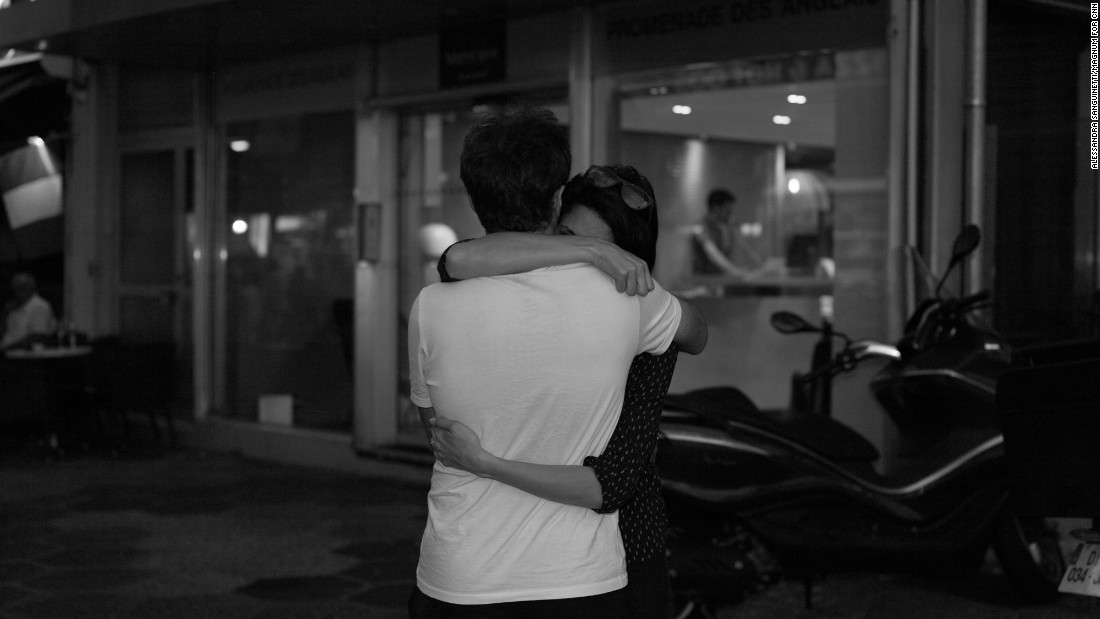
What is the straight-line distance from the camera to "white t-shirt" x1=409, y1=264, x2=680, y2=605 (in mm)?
2324

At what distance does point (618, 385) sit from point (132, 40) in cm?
1013

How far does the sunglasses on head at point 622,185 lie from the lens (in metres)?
2.70

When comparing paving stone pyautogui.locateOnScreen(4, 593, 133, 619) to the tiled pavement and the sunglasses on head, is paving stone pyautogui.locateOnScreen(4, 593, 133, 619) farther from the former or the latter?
the sunglasses on head

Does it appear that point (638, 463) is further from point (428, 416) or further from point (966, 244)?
point (966, 244)

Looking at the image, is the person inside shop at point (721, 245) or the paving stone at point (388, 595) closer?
the paving stone at point (388, 595)

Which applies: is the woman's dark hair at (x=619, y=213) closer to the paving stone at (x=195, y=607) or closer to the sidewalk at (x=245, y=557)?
the sidewalk at (x=245, y=557)

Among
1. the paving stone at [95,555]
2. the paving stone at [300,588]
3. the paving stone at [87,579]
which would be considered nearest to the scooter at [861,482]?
the paving stone at [300,588]

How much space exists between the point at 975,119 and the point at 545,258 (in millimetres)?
5374

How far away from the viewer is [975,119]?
714 cm

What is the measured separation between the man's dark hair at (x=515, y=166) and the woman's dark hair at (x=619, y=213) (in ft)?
0.86

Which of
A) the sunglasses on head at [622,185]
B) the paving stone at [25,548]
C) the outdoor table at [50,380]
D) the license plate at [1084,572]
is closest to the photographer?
the sunglasses on head at [622,185]

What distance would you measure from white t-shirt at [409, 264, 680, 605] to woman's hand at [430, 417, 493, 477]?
0.07 ft

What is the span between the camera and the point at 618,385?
239 centimetres

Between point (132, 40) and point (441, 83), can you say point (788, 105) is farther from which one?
point (132, 40)
